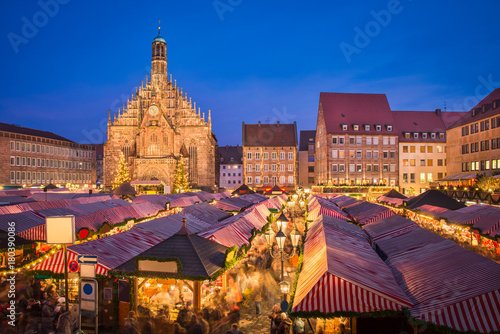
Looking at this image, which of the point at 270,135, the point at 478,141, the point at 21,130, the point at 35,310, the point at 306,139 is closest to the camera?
the point at 35,310

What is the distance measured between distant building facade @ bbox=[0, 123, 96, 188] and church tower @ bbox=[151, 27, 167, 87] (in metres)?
21.7

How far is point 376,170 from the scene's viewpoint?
199 ft

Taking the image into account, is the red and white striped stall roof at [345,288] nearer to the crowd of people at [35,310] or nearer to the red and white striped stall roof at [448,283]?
the red and white striped stall roof at [448,283]

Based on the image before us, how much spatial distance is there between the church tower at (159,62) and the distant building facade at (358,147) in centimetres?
2944

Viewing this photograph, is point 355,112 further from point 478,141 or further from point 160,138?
point 160,138

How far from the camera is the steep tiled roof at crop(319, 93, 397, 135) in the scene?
2405 inches

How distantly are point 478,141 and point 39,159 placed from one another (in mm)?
66755

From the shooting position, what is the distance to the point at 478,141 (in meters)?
44.6

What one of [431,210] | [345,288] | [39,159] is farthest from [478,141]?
[39,159]

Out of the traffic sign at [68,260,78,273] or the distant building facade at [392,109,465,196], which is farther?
the distant building facade at [392,109,465,196]

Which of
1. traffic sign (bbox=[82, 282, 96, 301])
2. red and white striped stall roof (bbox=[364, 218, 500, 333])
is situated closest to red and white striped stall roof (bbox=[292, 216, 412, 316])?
red and white striped stall roof (bbox=[364, 218, 500, 333])

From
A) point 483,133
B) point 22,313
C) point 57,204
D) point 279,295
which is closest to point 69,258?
point 22,313

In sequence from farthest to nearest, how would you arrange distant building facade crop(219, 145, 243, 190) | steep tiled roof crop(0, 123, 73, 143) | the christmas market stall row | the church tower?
distant building facade crop(219, 145, 243, 190)
the church tower
steep tiled roof crop(0, 123, 73, 143)
the christmas market stall row

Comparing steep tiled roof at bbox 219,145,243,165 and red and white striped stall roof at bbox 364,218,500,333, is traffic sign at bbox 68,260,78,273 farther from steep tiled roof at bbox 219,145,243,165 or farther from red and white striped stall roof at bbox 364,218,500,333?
steep tiled roof at bbox 219,145,243,165
